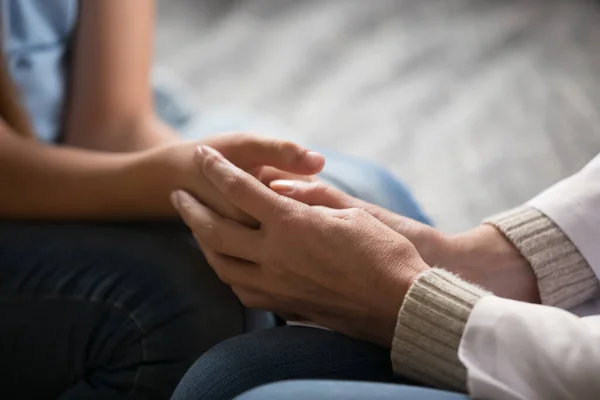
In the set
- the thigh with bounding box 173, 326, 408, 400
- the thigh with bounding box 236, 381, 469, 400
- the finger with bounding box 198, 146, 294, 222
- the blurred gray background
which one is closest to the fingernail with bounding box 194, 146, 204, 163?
the finger with bounding box 198, 146, 294, 222

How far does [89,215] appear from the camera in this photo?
0.98 metres

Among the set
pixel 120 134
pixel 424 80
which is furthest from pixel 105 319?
pixel 424 80

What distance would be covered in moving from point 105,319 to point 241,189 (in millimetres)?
204

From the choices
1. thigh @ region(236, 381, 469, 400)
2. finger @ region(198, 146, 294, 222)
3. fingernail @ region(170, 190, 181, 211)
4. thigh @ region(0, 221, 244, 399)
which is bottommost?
thigh @ region(0, 221, 244, 399)

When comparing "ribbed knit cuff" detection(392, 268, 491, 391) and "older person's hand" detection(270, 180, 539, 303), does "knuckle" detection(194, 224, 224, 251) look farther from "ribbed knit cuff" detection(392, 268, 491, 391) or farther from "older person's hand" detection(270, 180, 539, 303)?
"ribbed knit cuff" detection(392, 268, 491, 391)

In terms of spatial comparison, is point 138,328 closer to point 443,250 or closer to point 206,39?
point 443,250

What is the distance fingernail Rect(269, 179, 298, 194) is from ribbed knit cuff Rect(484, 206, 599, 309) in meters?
0.24

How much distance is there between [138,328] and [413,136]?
804 mm

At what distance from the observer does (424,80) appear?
1.69 meters

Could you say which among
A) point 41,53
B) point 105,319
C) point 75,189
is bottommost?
point 105,319

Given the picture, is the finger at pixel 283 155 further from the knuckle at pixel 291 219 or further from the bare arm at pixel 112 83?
the bare arm at pixel 112 83

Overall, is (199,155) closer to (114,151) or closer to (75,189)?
(75,189)

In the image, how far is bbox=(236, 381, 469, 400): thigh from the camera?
25.1 inches

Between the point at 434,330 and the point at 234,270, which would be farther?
the point at 234,270
